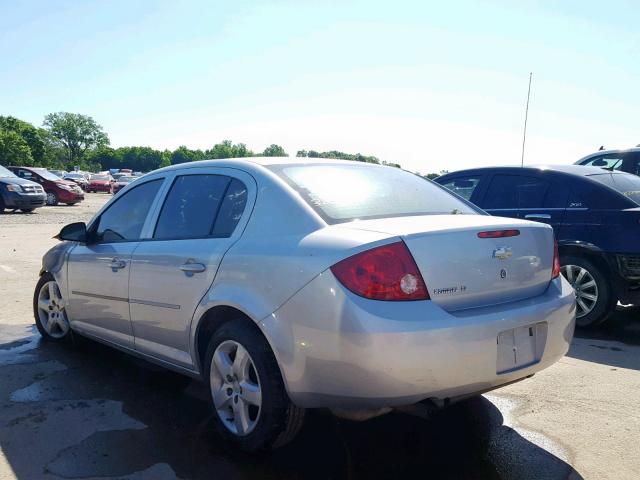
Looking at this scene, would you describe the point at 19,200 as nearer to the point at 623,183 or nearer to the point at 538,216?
the point at 538,216

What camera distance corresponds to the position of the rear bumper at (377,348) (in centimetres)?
252

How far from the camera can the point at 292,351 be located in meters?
2.73

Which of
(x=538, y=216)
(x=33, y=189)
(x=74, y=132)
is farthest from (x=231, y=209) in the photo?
(x=74, y=132)

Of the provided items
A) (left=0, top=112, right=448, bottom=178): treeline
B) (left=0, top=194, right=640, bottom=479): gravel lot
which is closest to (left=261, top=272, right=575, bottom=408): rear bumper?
(left=0, top=194, right=640, bottom=479): gravel lot

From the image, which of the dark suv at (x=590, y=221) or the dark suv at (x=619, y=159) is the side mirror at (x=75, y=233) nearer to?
the dark suv at (x=590, y=221)

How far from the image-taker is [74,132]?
143 meters

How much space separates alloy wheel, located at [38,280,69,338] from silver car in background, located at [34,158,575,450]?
129 cm

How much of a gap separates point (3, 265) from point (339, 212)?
323 inches

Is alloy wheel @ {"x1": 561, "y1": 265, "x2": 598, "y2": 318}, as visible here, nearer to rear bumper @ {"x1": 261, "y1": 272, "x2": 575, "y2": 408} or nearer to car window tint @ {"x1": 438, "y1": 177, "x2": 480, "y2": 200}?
car window tint @ {"x1": 438, "y1": 177, "x2": 480, "y2": 200}

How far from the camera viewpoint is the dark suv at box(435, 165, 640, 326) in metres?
5.39

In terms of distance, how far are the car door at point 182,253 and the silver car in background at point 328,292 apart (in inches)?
0.4

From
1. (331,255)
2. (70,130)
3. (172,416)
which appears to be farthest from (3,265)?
(70,130)

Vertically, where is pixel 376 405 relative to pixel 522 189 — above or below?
below

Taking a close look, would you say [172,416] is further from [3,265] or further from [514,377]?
[3,265]
